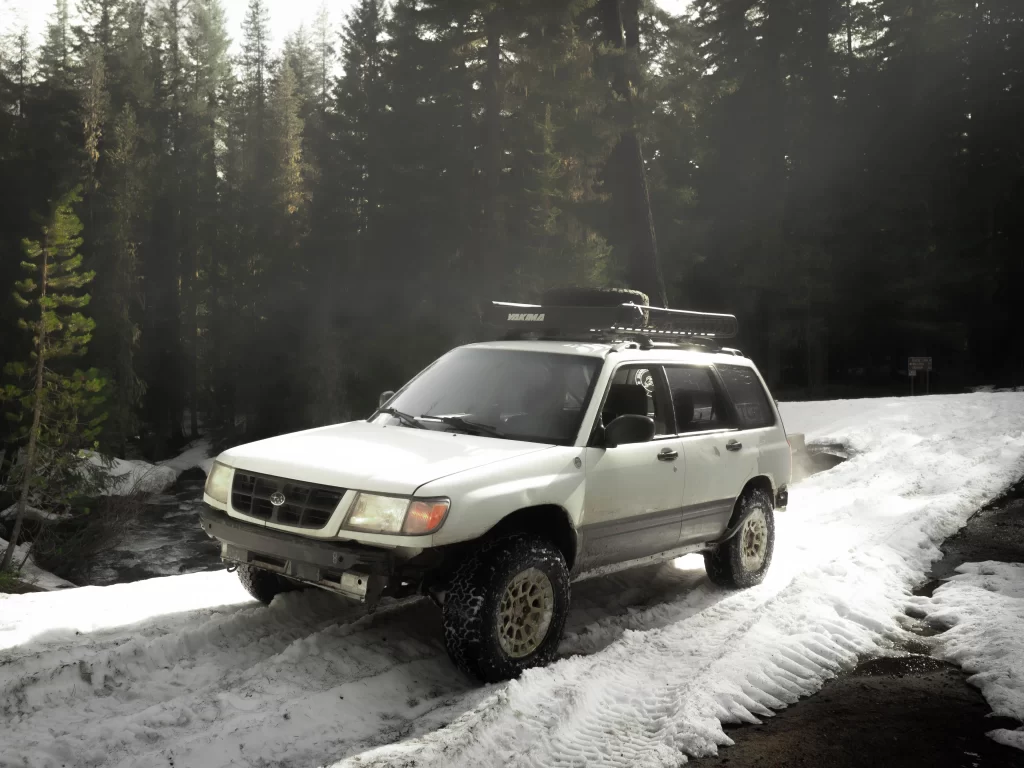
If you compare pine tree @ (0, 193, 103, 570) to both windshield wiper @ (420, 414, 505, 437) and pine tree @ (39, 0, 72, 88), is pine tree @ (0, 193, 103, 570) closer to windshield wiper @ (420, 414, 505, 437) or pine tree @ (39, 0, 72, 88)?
pine tree @ (39, 0, 72, 88)

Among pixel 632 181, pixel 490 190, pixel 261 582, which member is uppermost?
pixel 490 190

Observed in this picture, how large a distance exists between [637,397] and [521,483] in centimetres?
137

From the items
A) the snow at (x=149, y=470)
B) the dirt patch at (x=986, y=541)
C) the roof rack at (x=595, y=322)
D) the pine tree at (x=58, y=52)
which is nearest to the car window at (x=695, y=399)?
the roof rack at (x=595, y=322)

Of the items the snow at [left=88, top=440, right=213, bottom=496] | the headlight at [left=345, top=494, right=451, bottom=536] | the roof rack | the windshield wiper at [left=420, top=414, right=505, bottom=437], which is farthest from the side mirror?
the snow at [left=88, top=440, right=213, bottom=496]

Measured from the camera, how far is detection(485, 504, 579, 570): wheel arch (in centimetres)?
521

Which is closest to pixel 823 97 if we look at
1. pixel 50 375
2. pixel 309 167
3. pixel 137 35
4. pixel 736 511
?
pixel 309 167

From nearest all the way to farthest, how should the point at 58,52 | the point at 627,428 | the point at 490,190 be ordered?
the point at 627,428 < the point at 490,190 < the point at 58,52

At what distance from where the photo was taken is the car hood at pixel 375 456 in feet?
15.8

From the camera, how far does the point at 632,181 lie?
24516 mm

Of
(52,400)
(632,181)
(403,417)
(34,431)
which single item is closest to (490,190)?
(632,181)

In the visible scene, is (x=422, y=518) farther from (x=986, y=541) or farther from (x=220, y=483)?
(x=986, y=541)

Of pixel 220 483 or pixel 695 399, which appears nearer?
pixel 220 483

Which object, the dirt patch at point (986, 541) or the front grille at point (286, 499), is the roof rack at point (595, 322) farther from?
the dirt patch at point (986, 541)

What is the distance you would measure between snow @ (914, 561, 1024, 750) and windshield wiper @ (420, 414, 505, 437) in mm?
3165
